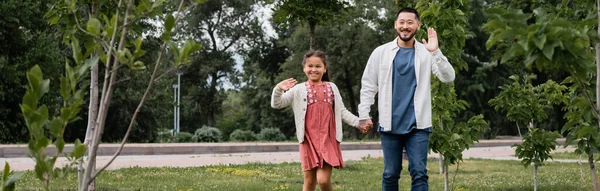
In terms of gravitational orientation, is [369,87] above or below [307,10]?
below

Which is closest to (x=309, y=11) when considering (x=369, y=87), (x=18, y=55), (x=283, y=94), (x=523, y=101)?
(x=523, y=101)

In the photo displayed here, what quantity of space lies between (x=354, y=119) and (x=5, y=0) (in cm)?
2057

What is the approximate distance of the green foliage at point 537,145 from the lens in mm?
8882

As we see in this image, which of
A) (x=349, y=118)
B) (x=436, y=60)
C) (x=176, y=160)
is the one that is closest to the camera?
(x=436, y=60)

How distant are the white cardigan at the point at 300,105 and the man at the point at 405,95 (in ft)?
1.81

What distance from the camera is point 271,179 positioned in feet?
35.4

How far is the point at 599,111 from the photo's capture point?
11.6 feet

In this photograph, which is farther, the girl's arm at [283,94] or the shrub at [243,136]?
the shrub at [243,136]

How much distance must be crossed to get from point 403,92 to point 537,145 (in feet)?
14.2

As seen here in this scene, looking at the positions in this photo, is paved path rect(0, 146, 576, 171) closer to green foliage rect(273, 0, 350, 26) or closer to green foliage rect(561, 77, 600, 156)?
green foliage rect(273, 0, 350, 26)

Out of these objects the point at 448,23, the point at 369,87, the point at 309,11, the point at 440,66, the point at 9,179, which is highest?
the point at 309,11

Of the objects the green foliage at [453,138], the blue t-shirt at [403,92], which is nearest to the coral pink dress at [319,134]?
the blue t-shirt at [403,92]

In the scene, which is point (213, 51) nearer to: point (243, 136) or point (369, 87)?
point (243, 136)

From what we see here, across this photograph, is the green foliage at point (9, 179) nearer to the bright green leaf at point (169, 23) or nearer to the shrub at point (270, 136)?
the bright green leaf at point (169, 23)
